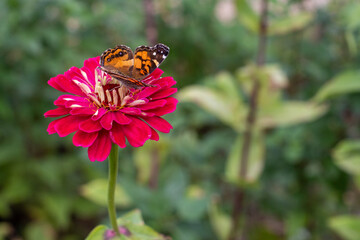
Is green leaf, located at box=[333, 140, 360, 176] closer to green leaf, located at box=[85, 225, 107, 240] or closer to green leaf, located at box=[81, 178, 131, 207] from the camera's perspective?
green leaf, located at box=[81, 178, 131, 207]

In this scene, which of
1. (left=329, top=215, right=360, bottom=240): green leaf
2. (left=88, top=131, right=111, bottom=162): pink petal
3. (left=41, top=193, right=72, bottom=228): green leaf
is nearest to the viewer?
(left=88, top=131, right=111, bottom=162): pink petal

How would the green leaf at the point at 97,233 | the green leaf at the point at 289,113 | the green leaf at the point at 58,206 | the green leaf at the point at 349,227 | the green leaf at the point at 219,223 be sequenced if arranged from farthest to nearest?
the green leaf at the point at 58,206, the green leaf at the point at 219,223, the green leaf at the point at 289,113, the green leaf at the point at 349,227, the green leaf at the point at 97,233

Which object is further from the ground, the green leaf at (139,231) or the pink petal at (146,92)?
the pink petal at (146,92)

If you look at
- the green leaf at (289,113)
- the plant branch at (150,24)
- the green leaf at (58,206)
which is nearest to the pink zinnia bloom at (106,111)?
the green leaf at (289,113)

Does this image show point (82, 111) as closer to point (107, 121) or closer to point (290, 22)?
point (107, 121)

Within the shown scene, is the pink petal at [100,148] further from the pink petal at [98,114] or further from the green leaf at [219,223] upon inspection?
the green leaf at [219,223]

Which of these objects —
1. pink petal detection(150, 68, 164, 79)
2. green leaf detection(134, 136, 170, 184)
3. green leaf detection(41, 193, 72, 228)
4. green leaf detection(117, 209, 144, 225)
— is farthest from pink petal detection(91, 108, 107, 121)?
green leaf detection(41, 193, 72, 228)

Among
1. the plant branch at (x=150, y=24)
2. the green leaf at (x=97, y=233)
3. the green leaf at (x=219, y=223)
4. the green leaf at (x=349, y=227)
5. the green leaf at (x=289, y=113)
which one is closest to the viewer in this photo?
the green leaf at (x=97, y=233)
